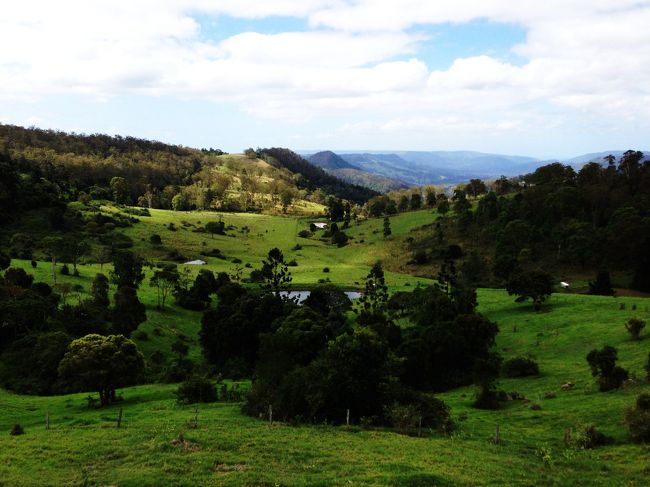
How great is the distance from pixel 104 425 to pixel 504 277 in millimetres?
79924

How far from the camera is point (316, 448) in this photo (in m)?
30.6

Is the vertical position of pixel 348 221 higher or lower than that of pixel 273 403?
higher

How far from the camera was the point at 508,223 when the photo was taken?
12381cm

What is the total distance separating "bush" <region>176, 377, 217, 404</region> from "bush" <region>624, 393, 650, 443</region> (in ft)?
108

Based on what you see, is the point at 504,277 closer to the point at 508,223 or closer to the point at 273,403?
the point at 508,223

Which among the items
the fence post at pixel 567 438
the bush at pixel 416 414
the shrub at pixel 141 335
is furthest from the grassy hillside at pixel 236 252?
the fence post at pixel 567 438

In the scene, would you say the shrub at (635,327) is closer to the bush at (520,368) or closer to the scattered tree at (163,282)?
the bush at (520,368)

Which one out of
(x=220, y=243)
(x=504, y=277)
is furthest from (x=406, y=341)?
(x=220, y=243)

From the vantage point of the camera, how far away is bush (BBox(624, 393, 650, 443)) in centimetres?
2958

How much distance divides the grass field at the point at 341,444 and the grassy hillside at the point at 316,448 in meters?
0.07

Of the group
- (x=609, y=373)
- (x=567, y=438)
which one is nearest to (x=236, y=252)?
(x=609, y=373)

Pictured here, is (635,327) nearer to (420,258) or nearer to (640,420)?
(640,420)

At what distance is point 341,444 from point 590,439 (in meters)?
14.8

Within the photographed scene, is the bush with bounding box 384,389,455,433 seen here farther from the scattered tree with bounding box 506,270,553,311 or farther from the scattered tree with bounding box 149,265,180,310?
the scattered tree with bounding box 149,265,180,310
